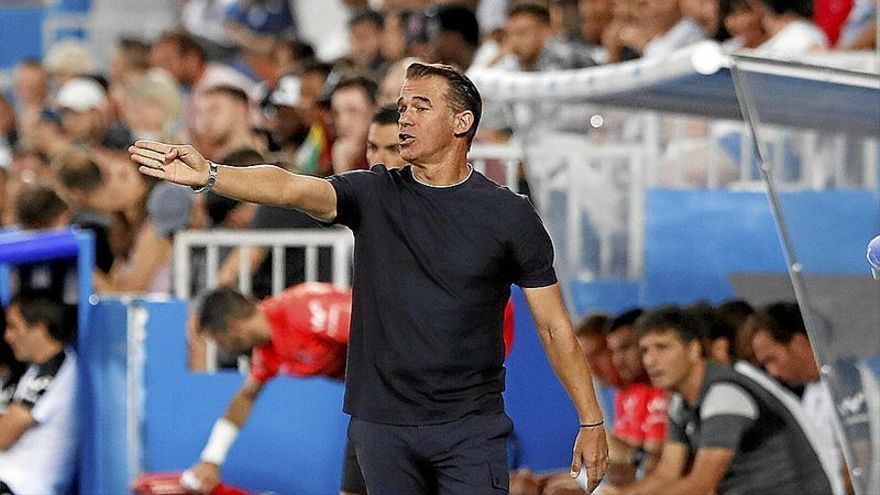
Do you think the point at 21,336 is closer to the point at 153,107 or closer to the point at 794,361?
the point at 153,107

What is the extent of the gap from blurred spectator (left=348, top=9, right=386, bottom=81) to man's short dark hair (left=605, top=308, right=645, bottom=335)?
4.04 metres

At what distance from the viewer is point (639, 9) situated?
10.8 meters

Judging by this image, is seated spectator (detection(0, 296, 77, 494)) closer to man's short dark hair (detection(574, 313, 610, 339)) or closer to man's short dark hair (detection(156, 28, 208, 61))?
man's short dark hair (detection(574, 313, 610, 339))

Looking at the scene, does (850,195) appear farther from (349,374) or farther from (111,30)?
(111,30)

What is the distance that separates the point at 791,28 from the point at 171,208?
337 centimetres

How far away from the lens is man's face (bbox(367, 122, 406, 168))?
6.80 metres

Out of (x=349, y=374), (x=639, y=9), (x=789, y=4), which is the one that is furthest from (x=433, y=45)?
(x=349, y=374)

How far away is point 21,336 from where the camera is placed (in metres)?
8.59

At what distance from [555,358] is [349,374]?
634 millimetres

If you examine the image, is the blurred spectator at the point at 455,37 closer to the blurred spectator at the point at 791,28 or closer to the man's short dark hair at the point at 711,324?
the blurred spectator at the point at 791,28

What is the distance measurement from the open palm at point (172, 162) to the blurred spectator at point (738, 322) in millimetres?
3554

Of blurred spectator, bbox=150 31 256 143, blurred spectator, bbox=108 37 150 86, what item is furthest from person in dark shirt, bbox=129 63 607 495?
blurred spectator, bbox=108 37 150 86

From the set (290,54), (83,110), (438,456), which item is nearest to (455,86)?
(438,456)

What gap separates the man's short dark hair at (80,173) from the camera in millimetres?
10102
